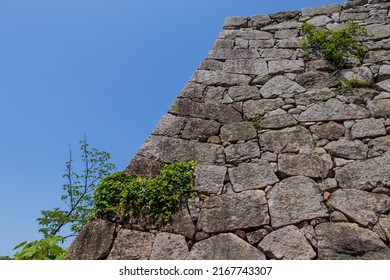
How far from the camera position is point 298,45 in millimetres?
3830

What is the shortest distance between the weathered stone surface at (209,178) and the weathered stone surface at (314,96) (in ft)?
3.70

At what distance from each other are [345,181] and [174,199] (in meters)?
1.31

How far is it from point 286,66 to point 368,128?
1.16m

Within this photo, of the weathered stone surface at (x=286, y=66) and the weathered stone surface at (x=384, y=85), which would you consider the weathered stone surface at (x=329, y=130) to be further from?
the weathered stone surface at (x=286, y=66)

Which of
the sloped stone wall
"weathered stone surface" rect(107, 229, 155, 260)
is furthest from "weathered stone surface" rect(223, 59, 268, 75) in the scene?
"weathered stone surface" rect(107, 229, 155, 260)

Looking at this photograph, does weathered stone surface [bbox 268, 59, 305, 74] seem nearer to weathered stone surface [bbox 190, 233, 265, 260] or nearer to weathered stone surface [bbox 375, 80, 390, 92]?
weathered stone surface [bbox 375, 80, 390, 92]

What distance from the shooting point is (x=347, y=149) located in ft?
8.61

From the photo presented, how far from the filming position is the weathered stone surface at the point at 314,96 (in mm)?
3090

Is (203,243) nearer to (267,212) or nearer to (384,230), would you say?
(267,212)

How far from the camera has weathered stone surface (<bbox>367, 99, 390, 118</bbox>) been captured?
9.38 feet

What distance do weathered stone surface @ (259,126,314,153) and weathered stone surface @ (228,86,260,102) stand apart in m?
0.54

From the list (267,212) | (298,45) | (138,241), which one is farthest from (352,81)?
(138,241)

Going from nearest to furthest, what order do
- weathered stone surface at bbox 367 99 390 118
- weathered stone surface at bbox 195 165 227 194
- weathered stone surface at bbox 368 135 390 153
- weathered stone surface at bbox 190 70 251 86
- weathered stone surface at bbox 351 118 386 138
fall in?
weathered stone surface at bbox 195 165 227 194 < weathered stone surface at bbox 368 135 390 153 < weathered stone surface at bbox 351 118 386 138 < weathered stone surface at bbox 367 99 390 118 < weathered stone surface at bbox 190 70 251 86

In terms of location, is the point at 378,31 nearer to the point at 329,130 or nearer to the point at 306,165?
the point at 329,130
